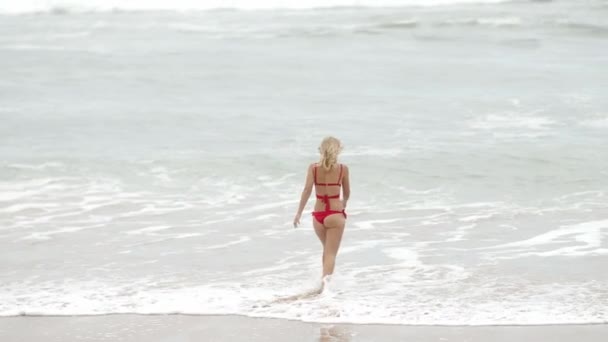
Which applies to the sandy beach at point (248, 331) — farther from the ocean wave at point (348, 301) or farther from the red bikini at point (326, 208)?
Answer: the red bikini at point (326, 208)

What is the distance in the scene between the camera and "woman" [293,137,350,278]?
851 cm

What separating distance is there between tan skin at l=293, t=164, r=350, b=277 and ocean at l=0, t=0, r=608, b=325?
374 millimetres

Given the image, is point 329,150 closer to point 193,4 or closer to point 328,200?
point 328,200

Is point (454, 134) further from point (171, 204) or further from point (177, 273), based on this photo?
point (177, 273)

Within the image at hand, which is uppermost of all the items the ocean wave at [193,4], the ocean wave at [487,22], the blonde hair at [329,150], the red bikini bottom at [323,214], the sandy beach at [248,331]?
the ocean wave at [193,4]

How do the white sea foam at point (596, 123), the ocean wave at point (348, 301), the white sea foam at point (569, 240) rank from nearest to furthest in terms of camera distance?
1. the ocean wave at point (348, 301)
2. the white sea foam at point (569, 240)
3. the white sea foam at point (596, 123)

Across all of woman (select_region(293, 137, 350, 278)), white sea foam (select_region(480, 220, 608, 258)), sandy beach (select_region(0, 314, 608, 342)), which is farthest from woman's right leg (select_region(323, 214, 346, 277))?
white sea foam (select_region(480, 220, 608, 258))

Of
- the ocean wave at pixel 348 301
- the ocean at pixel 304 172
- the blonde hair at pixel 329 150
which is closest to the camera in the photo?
the ocean wave at pixel 348 301

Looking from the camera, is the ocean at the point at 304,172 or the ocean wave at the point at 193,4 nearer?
the ocean at the point at 304,172

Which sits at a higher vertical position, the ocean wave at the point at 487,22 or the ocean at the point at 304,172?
the ocean wave at the point at 487,22

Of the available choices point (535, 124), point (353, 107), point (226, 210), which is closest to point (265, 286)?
point (226, 210)

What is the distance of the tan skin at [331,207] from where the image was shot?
8531 millimetres

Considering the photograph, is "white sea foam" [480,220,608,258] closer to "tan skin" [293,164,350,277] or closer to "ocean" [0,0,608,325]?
"ocean" [0,0,608,325]

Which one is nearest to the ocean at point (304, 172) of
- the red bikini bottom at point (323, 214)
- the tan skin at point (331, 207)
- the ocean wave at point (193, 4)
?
the tan skin at point (331, 207)
